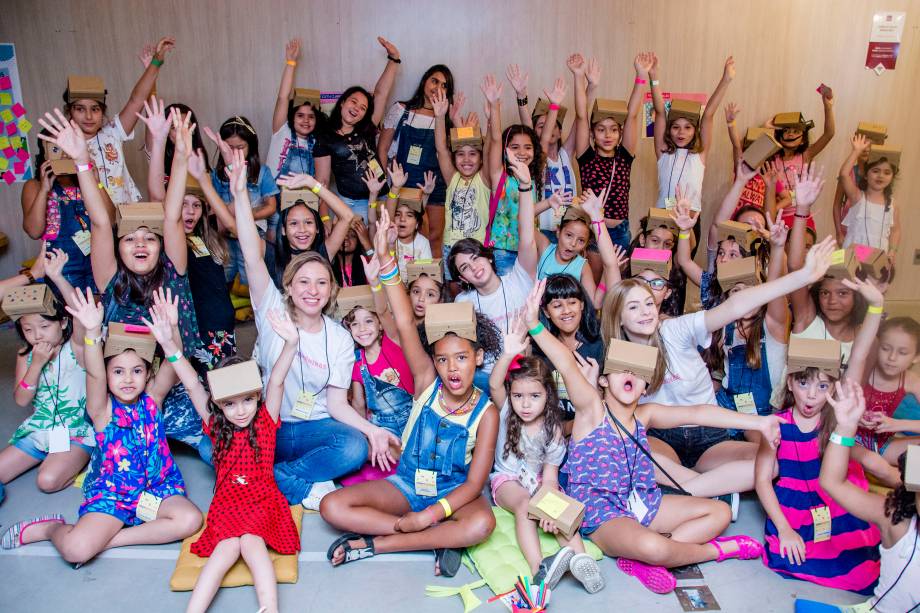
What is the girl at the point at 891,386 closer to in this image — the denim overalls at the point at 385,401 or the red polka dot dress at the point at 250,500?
the denim overalls at the point at 385,401

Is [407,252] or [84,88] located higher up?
[84,88]

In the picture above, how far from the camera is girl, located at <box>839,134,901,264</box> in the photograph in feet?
13.5

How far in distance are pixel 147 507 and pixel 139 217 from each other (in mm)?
1144

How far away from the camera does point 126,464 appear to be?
8.91 feet

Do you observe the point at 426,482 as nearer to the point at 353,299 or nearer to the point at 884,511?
the point at 353,299

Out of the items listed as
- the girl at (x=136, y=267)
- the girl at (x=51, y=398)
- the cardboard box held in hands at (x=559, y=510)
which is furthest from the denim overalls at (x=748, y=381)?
the girl at (x=51, y=398)

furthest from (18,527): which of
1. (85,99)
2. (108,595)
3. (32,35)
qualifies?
(32,35)

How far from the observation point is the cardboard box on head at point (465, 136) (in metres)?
4.00

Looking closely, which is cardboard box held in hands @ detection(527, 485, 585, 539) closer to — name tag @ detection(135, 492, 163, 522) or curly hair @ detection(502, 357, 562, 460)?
curly hair @ detection(502, 357, 562, 460)

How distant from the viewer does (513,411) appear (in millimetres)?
2758

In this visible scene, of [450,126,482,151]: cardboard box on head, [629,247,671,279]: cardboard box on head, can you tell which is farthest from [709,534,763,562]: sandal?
[450,126,482,151]: cardboard box on head

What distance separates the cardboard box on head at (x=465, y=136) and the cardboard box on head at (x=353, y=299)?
→ 1.30 m

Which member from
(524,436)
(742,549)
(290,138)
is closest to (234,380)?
(524,436)

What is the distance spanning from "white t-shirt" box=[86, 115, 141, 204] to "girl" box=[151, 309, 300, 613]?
1763 mm
